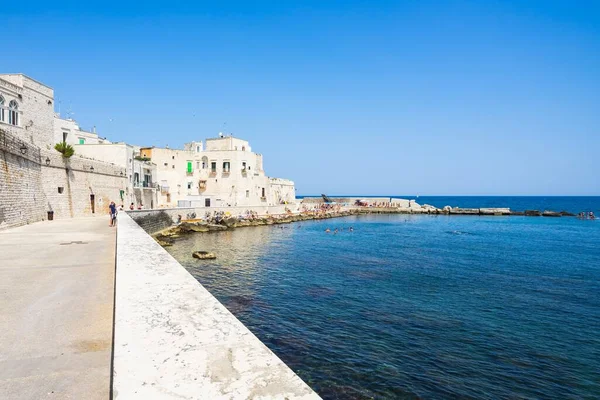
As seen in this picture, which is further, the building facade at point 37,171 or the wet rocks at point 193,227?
the wet rocks at point 193,227

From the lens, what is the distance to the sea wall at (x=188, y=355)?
2326 mm

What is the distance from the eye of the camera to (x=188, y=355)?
2875 millimetres

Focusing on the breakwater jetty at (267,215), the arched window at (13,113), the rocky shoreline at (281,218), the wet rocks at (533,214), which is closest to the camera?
the arched window at (13,113)

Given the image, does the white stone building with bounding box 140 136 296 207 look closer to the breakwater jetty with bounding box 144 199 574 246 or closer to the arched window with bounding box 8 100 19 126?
the breakwater jetty with bounding box 144 199 574 246

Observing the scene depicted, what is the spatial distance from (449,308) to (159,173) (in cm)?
4577

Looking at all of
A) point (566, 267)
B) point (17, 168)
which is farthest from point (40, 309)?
point (566, 267)

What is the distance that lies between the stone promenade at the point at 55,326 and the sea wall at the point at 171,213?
20.6 m

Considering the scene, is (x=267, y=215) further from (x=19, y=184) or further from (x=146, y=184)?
(x=19, y=184)

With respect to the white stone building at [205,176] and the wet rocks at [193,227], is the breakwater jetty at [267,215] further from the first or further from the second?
the white stone building at [205,176]

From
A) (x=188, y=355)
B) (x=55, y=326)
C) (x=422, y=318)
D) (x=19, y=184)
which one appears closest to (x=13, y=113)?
(x=19, y=184)

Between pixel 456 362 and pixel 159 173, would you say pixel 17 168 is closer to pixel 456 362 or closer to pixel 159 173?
pixel 456 362

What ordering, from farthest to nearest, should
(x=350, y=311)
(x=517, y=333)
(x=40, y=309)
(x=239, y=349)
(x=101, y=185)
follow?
(x=101, y=185) < (x=350, y=311) < (x=517, y=333) < (x=40, y=309) < (x=239, y=349)

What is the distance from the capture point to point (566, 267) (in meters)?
22.6

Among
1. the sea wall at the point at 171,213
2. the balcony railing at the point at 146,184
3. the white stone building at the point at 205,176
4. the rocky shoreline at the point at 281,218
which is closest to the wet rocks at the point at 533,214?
the rocky shoreline at the point at 281,218
